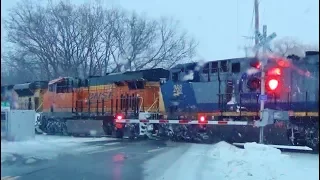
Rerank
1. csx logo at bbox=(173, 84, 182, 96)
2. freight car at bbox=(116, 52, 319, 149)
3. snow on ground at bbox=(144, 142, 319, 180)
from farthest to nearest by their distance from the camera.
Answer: csx logo at bbox=(173, 84, 182, 96) < freight car at bbox=(116, 52, 319, 149) < snow on ground at bbox=(144, 142, 319, 180)

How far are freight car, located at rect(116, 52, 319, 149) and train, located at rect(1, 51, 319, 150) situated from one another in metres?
0.03

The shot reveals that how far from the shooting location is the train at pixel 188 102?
12.6m

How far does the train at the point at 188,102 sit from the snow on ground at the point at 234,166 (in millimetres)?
1534

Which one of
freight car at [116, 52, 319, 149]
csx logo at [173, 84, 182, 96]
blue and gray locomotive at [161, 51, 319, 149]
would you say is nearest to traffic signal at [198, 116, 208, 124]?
freight car at [116, 52, 319, 149]

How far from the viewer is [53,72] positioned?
114 feet

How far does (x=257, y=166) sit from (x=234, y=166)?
60cm

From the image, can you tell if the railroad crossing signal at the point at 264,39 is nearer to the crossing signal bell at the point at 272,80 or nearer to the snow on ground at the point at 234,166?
the crossing signal bell at the point at 272,80

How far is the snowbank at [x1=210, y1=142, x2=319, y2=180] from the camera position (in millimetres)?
7995

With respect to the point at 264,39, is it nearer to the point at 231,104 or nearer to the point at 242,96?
the point at 242,96

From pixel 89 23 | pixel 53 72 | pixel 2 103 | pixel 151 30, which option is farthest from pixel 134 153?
pixel 151 30

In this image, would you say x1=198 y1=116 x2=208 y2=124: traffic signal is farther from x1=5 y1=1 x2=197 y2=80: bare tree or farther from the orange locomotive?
x1=5 y1=1 x2=197 y2=80: bare tree

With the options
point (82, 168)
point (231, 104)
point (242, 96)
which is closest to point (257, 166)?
point (82, 168)

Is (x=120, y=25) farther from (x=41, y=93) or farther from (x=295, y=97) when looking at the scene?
(x=295, y=97)

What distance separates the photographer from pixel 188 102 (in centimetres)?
1803
